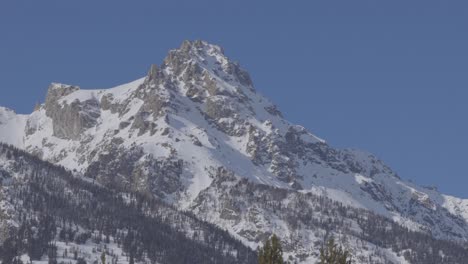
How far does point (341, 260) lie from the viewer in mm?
96438

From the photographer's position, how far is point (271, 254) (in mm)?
92938

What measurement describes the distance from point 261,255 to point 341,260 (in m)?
8.87

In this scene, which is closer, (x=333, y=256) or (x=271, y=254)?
(x=271, y=254)

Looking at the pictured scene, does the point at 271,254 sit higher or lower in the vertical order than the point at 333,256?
lower

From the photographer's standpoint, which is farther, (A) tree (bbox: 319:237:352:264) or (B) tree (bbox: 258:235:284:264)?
(A) tree (bbox: 319:237:352:264)

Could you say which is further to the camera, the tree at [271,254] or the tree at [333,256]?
the tree at [333,256]

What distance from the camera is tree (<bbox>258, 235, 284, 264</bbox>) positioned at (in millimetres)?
92312

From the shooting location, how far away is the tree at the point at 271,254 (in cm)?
9231

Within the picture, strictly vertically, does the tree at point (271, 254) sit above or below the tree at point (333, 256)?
below

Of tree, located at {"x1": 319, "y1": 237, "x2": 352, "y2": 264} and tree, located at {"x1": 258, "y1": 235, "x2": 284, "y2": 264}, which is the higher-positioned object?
tree, located at {"x1": 319, "y1": 237, "x2": 352, "y2": 264}

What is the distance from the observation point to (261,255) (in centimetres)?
9244
